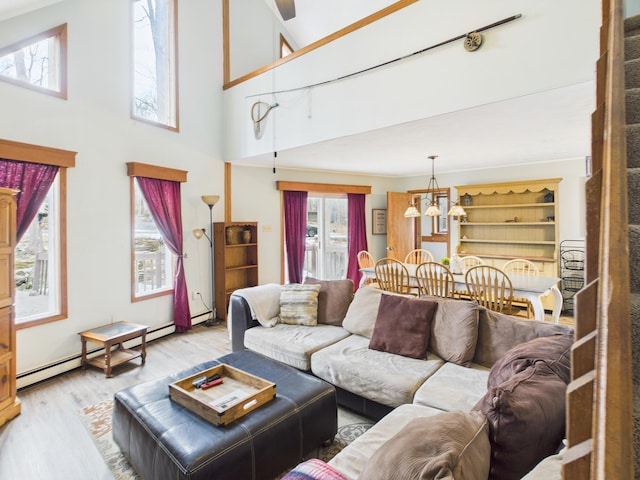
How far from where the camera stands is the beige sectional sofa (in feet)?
3.92

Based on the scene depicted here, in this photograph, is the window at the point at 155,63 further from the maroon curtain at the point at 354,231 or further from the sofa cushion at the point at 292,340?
the maroon curtain at the point at 354,231

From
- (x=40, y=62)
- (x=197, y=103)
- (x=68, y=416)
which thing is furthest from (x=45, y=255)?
(x=197, y=103)

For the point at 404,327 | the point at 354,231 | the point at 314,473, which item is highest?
the point at 354,231

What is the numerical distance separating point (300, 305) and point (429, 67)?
8.00 feet

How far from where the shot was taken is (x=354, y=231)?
6617 mm

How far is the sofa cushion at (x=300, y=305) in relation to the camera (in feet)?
11.0

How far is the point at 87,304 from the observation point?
3594 mm

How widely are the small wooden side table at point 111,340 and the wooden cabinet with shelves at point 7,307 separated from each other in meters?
0.73

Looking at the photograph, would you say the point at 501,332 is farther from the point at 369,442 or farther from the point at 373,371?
the point at 369,442

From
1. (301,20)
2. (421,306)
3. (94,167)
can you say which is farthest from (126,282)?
(301,20)

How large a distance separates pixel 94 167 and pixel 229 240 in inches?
75.1

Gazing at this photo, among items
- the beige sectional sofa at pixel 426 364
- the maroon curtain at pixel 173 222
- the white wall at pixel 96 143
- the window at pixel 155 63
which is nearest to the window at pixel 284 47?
the white wall at pixel 96 143

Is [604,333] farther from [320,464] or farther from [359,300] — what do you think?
[359,300]

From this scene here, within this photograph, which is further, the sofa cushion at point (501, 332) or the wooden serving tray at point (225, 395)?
the sofa cushion at point (501, 332)
